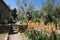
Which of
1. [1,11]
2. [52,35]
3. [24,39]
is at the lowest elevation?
[24,39]

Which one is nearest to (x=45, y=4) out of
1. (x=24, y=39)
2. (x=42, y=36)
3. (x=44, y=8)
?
(x=44, y=8)

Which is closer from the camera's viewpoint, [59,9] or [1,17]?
[1,17]

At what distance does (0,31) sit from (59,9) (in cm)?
2318

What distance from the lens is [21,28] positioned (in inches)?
906

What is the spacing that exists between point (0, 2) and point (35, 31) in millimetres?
18733

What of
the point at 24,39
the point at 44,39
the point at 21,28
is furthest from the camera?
the point at 21,28

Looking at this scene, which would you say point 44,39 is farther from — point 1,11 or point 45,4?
point 45,4

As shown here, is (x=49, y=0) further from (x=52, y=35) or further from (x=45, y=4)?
(x=52, y=35)

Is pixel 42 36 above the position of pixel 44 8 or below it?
below

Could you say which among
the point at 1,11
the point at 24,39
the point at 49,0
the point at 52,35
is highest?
the point at 49,0

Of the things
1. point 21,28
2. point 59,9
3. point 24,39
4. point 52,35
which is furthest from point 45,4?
point 52,35

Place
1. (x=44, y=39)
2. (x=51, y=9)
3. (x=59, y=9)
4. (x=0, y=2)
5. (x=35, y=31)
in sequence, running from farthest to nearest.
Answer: (x=51, y=9) < (x=59, y=9) < (x=0, y=2) < (x=35, y=31) < (x=44, y=39)

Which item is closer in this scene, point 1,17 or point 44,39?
point 44,39

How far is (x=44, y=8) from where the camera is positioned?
44.8m
